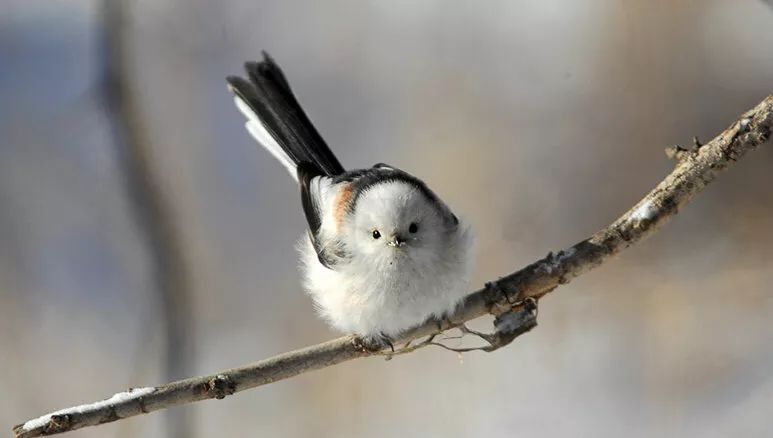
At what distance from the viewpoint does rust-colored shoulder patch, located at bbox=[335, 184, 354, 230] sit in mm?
1327

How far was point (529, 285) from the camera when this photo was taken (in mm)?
1134

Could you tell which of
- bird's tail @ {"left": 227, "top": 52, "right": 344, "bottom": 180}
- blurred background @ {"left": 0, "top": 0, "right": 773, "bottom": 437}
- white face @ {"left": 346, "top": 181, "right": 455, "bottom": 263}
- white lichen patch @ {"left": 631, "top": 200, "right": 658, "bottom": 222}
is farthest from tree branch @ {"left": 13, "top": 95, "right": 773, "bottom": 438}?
blurred background @ {"left": 0, "top": 0, "right": 773, "bottom": 437}

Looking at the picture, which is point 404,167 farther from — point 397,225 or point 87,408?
point 87,408

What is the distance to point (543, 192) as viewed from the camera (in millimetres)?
2248

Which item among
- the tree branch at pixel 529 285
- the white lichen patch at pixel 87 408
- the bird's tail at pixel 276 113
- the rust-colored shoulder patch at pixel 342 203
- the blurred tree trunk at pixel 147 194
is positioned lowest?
the white lichen patch at pixel 87 408

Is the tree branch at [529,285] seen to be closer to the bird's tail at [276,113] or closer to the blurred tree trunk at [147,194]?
the bird's tail at [276,113]

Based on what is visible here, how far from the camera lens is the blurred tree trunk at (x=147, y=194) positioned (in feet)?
7.47

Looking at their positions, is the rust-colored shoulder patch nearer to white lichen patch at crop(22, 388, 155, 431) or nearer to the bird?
the bird

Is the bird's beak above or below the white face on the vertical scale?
below

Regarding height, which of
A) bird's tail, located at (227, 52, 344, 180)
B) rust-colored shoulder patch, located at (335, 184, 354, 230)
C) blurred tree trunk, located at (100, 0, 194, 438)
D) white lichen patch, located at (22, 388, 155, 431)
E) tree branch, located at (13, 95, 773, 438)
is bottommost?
white lichen patch, located at (22, 388, 155, 431)

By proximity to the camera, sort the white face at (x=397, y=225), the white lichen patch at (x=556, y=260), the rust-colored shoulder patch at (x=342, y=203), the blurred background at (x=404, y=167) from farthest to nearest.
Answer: the blurred background at (x=404, y=167), the rust-colored shoulder patch at (x=342, y=203), the white face at (x=397, y=225), the white lichen patch at (x=556, y=260)

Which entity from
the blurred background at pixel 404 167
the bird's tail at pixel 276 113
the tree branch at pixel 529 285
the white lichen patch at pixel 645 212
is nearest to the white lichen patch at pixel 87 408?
the tree branch at pixel 529 285

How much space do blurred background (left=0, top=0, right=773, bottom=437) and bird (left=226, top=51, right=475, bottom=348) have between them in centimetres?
80

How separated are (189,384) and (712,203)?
1.66m
